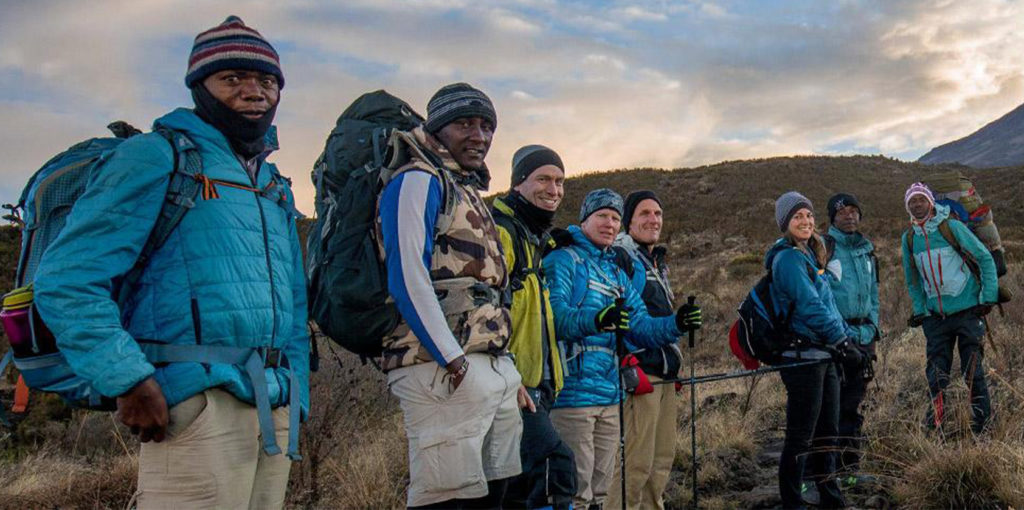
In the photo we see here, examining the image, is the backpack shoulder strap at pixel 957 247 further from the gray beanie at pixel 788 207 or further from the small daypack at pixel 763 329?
the small daypack at pixel 763 329

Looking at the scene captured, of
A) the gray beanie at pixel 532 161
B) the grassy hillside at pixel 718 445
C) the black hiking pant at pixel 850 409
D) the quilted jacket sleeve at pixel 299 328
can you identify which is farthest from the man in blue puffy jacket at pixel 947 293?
the quilted jacket sleeve at pixel 299 328

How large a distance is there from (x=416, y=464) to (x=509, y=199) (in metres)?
1.48

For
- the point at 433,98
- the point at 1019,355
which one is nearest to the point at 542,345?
the point at 433,98

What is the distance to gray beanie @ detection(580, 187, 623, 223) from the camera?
13.3 feet

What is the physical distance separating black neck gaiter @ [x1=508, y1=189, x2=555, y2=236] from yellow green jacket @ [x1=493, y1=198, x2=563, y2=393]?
23 centimetres

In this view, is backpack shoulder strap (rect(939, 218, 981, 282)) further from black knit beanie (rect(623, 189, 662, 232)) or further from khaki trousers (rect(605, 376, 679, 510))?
khaki trousers (rect(605, 376, 679, 510))

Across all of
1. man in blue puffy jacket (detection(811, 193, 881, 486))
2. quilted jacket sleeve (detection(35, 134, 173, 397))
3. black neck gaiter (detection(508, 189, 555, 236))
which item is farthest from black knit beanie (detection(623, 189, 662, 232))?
quilted jacket sleeve (detection(35, 134, 173, 397))

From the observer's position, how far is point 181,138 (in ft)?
7.06

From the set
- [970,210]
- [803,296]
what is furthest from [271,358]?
[970,210]

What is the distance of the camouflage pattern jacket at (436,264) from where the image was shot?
7.72 feet

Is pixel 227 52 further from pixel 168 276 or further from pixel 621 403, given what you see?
pixel 621 403

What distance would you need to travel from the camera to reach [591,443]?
11.9 feet

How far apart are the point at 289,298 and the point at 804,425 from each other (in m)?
3.49

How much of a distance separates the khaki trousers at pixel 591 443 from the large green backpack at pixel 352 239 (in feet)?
4.54
